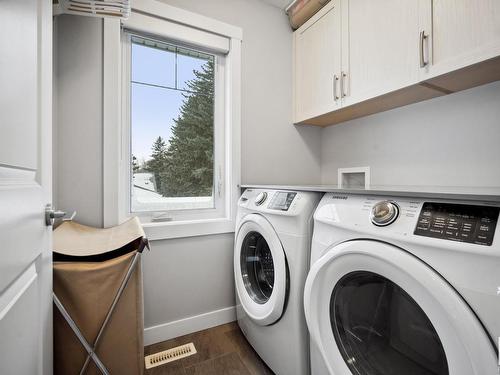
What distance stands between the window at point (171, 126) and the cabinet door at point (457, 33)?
1.31m

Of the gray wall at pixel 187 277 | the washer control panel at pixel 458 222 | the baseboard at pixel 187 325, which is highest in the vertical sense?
the washer control panel at pixel 458 222

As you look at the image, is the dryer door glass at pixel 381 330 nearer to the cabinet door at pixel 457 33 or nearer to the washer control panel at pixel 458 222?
the washer control panel at pixel 458 222

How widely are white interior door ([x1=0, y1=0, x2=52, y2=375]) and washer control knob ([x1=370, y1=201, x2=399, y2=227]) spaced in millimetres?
907

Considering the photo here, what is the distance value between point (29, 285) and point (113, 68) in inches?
51.2

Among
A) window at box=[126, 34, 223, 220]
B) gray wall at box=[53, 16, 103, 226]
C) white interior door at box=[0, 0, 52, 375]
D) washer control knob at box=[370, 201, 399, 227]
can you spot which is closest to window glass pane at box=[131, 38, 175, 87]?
window at box=[126, 34, 223, 220]

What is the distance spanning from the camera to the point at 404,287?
2.19ft

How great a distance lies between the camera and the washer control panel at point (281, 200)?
46.0 inches

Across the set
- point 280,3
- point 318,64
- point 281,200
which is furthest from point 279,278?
point 280,3

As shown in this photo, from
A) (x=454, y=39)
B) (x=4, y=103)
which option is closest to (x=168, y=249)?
(x=4, y=103)

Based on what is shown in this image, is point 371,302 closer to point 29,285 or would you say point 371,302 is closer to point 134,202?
point 29,285

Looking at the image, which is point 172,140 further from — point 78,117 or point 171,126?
point 78,117

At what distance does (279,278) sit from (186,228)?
779 millimetres

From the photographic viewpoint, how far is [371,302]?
84 centimetres

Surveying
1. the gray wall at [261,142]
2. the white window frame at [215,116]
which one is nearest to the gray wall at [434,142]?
the gray wall at [261,142]
